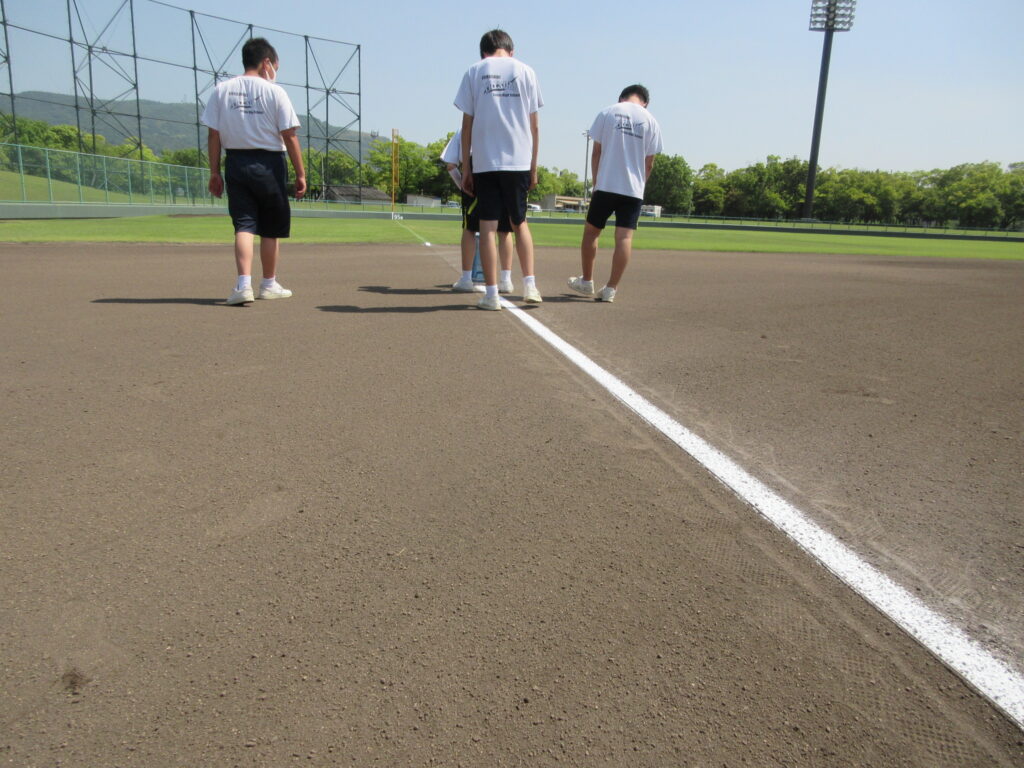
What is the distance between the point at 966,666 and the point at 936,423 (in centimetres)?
194

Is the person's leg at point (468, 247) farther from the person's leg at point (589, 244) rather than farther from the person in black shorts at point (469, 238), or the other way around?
the person's leg at point (589, 244)

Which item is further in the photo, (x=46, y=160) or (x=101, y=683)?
(x=46, y=160)

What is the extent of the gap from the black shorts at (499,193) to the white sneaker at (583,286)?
1.20 metres

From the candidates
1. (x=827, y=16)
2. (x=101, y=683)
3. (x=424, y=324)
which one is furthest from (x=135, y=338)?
(x=827, y=16)

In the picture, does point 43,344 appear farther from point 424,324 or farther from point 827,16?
point 827,16

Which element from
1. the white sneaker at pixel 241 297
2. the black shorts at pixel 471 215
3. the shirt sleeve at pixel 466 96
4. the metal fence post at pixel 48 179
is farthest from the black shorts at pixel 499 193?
the metal fence post at pixel 48 179

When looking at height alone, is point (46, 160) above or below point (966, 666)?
above

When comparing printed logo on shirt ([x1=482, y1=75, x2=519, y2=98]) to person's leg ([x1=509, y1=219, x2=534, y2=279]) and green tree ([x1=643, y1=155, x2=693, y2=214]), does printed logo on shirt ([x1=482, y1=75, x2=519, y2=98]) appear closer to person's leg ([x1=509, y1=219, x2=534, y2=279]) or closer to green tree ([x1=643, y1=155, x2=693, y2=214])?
person's leg ([x1=509, y1=219, x2=534, y2=279])

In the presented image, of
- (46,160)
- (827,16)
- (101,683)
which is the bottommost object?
(101,683)

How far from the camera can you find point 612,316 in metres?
5.62

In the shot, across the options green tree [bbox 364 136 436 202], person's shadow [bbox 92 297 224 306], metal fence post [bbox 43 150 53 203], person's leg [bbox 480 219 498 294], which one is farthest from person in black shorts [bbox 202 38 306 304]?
green tree [bbox 364 136 436 202]

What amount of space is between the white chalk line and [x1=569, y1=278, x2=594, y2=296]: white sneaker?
4019 millimetres

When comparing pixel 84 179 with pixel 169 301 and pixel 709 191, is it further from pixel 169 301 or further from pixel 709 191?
pixel 709 191

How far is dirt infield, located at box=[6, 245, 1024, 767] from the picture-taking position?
4.08 ft
